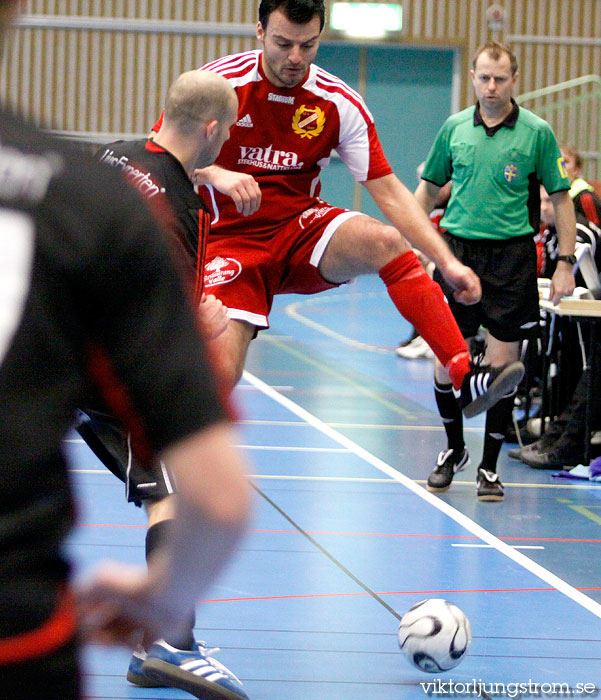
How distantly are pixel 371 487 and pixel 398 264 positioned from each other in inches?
73.6

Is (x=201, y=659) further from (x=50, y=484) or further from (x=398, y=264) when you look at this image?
(x=50, y=484)

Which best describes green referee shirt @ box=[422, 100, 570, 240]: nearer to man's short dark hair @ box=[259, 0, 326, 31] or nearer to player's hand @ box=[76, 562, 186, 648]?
man's short dark hair @ box=[259, 0, 326, 31]

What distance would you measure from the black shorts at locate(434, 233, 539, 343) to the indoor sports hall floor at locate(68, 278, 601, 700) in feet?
2.72

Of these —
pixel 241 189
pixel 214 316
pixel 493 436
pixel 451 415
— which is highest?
pixel 241 189

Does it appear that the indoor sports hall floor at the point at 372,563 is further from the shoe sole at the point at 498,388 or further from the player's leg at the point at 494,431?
the shoe sole at the point at 498,388

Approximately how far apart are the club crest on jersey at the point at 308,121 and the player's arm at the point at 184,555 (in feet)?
10.2

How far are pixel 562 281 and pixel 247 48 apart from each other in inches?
613

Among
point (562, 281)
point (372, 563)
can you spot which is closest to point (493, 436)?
point (562, 281)

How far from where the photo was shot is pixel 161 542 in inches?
108

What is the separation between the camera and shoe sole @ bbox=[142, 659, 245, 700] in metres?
2.80

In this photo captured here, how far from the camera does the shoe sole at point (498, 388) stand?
437 cm

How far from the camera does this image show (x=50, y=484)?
104 cm

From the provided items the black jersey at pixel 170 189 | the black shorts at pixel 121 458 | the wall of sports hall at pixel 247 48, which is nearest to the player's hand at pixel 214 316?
the black jersey at pixel 170 189

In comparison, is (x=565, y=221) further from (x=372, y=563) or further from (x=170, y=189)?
(x=170, y=189)
